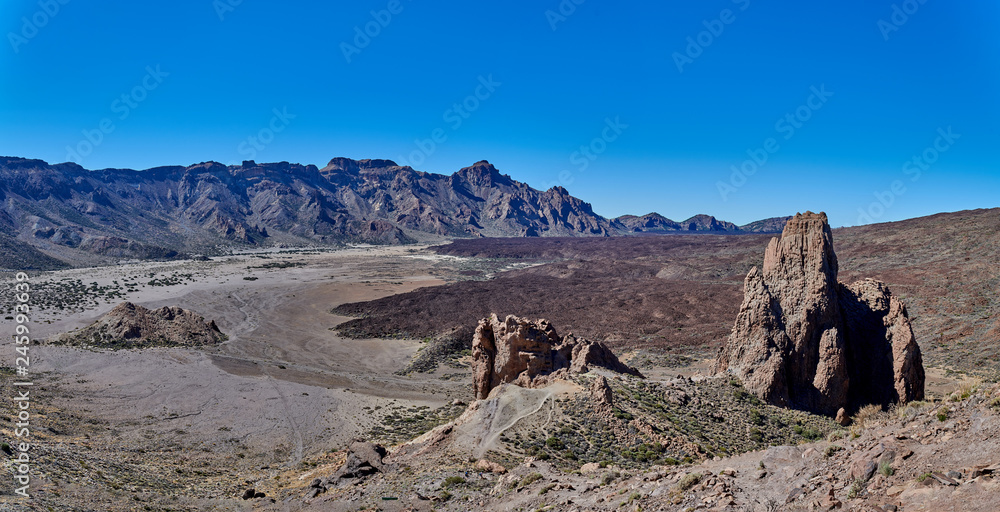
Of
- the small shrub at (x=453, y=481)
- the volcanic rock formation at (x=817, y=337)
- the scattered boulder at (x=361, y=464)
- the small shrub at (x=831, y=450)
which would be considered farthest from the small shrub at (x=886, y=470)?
the scattered boulder at (x=361, y=464)

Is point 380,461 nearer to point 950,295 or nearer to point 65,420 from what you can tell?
point 65,420

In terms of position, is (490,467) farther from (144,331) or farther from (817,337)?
(144,331)

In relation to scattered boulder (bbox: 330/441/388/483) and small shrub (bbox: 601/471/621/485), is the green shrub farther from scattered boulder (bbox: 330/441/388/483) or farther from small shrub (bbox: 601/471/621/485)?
scattered boulder (bbox: 330/441/388/483)

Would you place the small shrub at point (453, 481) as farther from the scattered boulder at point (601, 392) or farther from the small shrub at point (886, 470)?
the small shrub at point (886, 470)

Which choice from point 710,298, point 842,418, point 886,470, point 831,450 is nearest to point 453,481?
point 831,450

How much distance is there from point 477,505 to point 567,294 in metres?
63.6

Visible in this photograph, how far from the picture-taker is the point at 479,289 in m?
83.3

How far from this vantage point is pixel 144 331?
1850 inches

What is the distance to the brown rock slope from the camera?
1767 inches

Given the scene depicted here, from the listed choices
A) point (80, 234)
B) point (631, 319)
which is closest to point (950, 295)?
point (631, 319)

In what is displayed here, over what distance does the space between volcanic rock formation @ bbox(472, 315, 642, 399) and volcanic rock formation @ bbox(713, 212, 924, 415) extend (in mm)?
6478

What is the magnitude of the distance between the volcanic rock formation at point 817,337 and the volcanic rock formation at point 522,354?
21.3 feet

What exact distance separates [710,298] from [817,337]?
45.0 m

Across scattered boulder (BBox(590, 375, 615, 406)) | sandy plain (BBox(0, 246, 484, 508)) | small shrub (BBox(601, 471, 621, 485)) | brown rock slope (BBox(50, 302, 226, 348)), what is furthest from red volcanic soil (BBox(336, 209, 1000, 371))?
small shrub (BBox(601, 471, 621, 485))
